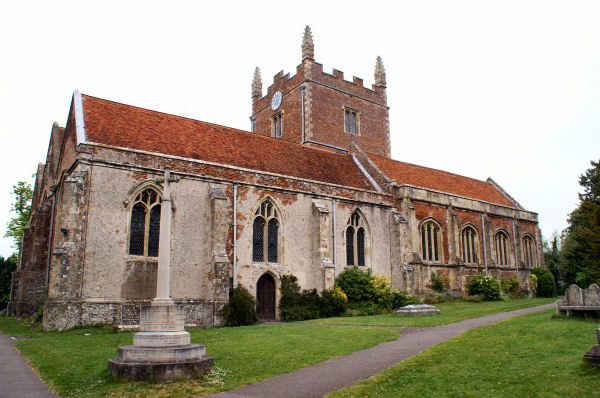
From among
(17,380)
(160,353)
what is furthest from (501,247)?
(17,380)

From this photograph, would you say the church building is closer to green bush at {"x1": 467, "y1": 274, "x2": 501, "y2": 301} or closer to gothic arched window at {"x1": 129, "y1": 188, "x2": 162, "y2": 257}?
gothic arched window at {"x1": 129, "y1": 188, "x2": 162, "y2": 257}

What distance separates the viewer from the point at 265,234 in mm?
23656

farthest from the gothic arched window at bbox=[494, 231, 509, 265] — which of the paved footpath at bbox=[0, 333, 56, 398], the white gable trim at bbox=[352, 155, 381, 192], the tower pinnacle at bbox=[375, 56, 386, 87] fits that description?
the paved footpath at bbox=[0, 333, 56, 398]

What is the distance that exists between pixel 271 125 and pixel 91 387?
3230cm

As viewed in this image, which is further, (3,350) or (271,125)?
(271,125)

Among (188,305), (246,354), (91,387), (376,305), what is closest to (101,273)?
(188,305)

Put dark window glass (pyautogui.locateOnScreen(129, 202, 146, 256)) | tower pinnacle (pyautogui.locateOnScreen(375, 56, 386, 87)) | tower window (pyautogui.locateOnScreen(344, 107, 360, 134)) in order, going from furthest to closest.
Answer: tower pinnacle (pyautogui.locateOnScreen(375, 56, 386, 87)) → tower window (pyautogui.locateOnScreen(344, 107, 360, 134)) → dark window glass (pyautogui.locateOnScreen(129, 202, 146, 256))

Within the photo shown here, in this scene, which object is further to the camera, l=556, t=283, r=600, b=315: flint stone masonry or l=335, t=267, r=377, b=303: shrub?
l=335, t=267, r=377, b=303: shrub

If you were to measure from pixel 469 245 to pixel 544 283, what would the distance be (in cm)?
829

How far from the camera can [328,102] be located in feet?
123

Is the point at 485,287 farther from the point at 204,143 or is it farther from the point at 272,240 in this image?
the point at 204,143

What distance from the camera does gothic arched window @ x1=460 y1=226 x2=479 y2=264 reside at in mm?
33562

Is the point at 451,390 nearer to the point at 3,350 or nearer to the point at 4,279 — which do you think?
the point at 3,350

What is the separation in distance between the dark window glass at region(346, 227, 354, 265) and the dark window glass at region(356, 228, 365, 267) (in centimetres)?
40
